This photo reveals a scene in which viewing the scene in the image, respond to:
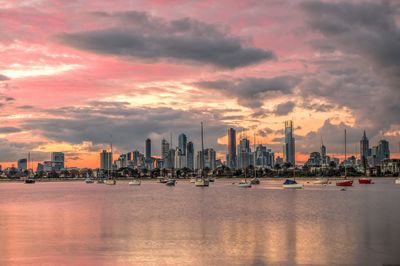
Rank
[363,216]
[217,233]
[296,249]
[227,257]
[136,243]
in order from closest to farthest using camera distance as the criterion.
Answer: [227,257] < [296,249] < [136,243] < [217,233] < [363,216]

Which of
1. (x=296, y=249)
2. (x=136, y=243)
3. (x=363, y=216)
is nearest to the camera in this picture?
(x=296, y=249)

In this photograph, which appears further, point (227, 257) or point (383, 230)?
point (383, 230)

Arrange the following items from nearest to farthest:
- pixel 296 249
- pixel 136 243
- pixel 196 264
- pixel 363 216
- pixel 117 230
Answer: pixel 196 264
pixel 296 249
pixel 136 243
pixel 117 230
pixel 363 216

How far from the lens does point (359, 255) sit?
42.0 metres

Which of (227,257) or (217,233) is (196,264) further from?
(217,233)

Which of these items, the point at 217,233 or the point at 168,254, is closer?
the point at 168,254

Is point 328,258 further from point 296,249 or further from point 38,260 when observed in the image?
point 38,260

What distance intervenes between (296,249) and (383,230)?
18.8 metres

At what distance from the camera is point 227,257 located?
137 ft

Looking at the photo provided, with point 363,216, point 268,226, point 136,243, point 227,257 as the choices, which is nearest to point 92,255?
point 136,243

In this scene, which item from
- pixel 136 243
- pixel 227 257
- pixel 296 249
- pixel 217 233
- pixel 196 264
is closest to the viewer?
pixel 196 264

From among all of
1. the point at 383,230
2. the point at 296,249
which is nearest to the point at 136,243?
the point at 296,249

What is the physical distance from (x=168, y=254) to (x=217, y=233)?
1557 cm

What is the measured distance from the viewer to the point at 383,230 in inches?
2340
